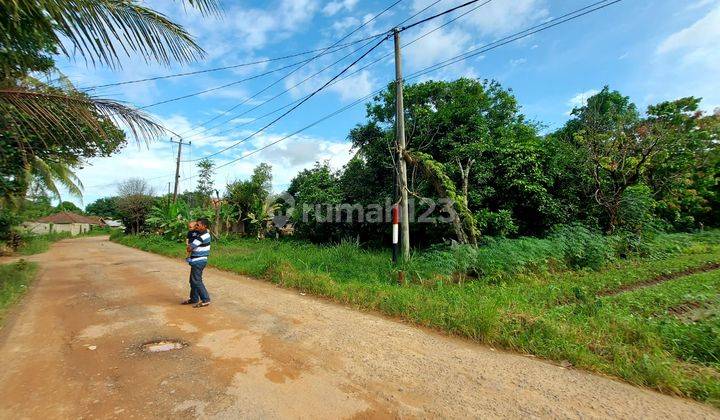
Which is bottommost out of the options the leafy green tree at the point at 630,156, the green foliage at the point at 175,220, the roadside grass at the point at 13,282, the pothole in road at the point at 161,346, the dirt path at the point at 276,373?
the dirt path at the point at 276,373

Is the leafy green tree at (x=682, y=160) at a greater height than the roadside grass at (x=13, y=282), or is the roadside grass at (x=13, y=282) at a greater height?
the leafy green tree at (x=682, y=160)

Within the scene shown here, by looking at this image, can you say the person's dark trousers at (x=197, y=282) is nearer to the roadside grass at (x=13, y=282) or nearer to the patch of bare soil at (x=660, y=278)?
the roadside grass at (x=13, y=282)

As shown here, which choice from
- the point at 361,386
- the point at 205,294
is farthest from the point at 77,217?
the point at 361,386

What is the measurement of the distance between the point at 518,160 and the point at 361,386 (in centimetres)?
948

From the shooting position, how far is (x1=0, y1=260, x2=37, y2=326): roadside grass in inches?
237

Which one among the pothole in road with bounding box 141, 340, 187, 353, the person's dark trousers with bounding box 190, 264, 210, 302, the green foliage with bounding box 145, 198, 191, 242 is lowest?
the pothole in road with bounding box 141, 340, 187, 353

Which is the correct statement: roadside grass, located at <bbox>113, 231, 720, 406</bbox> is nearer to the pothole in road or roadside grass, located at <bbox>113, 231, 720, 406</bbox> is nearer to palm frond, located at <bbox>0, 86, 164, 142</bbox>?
the pothole in road

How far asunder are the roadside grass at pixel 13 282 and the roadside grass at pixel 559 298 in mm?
4264

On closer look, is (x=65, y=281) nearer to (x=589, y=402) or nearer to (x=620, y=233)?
(x=589, y=402)

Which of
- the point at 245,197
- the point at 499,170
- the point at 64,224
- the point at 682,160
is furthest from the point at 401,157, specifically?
the point at 64,224

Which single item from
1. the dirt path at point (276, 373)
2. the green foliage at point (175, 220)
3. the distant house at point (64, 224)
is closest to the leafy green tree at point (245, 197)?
the green foliage at point (175, 220)

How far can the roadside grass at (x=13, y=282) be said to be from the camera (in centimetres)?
602

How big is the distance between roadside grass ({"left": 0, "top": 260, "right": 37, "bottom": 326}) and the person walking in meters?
2.65

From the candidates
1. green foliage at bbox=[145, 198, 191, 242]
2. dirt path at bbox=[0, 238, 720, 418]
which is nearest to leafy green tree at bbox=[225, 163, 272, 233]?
green foliage at bbox=[145, 198, 191, 242]
